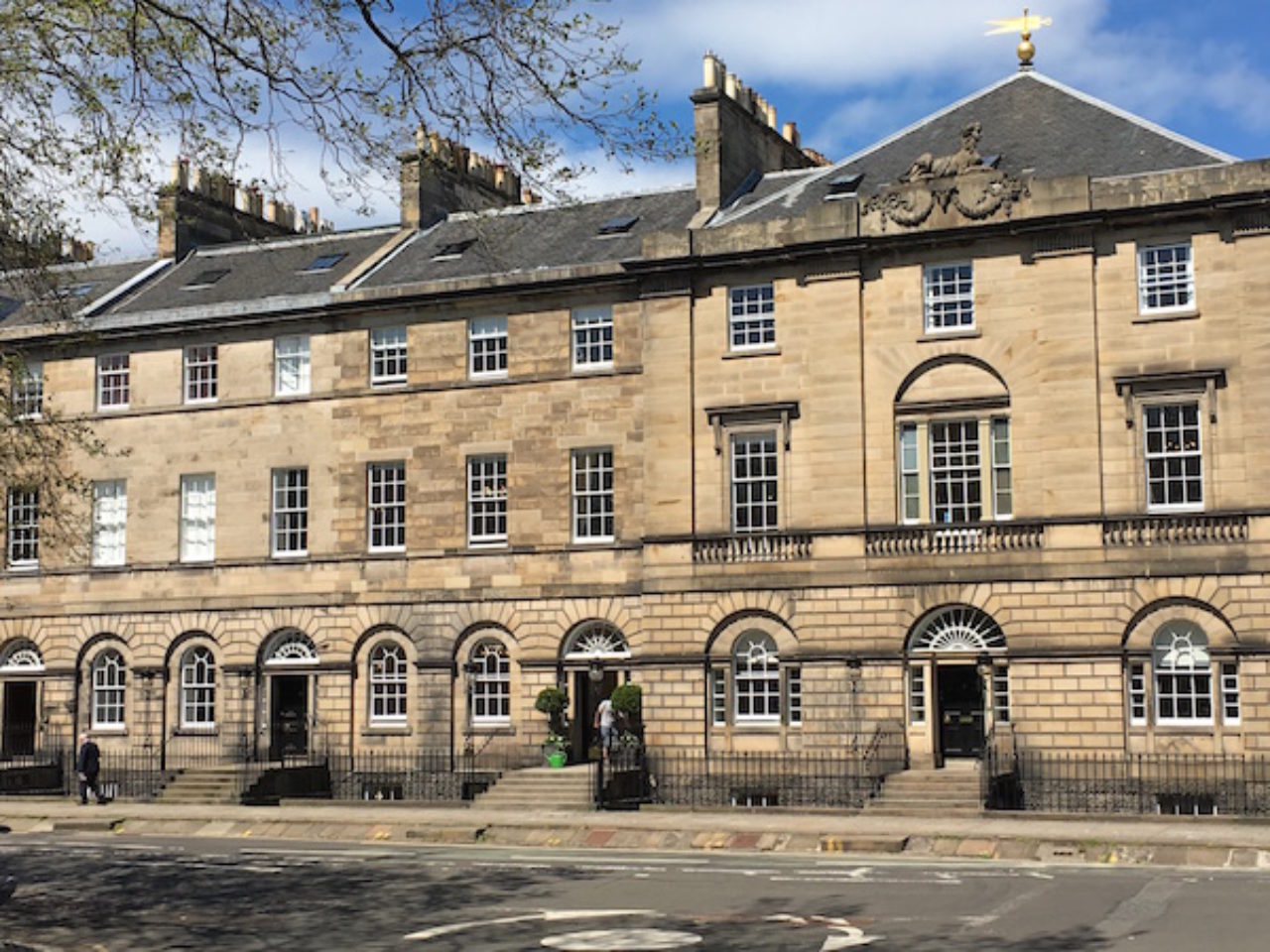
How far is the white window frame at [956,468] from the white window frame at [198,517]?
17.4 m

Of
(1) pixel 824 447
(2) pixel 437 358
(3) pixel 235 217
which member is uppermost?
(3) pixel 235 217

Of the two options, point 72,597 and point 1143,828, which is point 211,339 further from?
point 1143,828

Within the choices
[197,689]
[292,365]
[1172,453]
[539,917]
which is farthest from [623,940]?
[292,365]

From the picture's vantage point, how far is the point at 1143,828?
2789cm

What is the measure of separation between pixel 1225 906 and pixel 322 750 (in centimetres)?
2492

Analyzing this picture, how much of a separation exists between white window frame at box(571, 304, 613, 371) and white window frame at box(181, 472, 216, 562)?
963 centimetres

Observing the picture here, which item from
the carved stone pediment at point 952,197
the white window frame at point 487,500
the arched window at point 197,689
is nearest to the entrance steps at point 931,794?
the carved stone pediment at point 952,197

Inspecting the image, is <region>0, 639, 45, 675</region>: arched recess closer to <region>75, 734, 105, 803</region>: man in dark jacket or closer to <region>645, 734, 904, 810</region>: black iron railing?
<region>75, 734, 105, 803</region>: man in dark jacket

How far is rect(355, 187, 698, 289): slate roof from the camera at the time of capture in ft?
133

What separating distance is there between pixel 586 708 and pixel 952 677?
8.48 meters

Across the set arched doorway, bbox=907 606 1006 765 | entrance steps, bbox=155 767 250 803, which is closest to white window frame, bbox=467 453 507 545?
entrance steps, bbox=155 767 250 803

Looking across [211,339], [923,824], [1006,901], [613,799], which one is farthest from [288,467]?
[1006,901]

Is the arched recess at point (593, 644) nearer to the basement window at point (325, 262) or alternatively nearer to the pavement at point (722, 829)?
the pavement at point (722, 829)

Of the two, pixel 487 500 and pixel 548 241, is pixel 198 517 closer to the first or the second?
pixel 487 500
